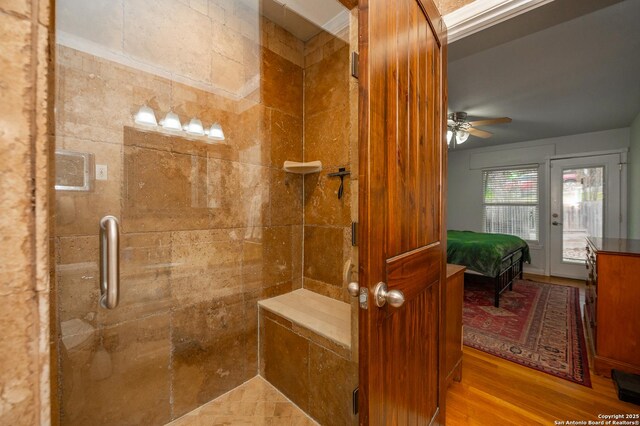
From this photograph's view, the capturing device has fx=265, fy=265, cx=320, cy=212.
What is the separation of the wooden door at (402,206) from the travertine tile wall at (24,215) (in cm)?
65

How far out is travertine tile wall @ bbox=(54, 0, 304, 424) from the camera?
4.42ft

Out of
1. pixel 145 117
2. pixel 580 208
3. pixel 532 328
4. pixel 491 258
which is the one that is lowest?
pixel 532 328

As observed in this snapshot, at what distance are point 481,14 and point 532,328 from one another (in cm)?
300

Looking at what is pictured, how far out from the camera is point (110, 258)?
99 centimetres

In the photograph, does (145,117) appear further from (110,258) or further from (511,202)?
(511,202)

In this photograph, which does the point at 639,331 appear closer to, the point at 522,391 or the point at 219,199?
the point at 522,391

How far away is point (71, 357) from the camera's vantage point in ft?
4.32

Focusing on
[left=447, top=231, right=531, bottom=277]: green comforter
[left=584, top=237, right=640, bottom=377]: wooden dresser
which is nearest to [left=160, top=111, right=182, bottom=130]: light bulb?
[left=584, top=237, right=640, bottom=377]: wooden dresser

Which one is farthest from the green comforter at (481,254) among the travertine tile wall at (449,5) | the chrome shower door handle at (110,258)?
the chrome shower door handle at (110,258)

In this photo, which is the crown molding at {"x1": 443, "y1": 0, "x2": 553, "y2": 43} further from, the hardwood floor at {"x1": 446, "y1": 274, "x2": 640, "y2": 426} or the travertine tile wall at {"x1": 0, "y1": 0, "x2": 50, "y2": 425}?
the hardwood floor at {"x1": 446, "y1": 274, "x2": 640, "y2": 426}

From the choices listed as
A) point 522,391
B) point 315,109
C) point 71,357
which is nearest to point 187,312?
point 71,357

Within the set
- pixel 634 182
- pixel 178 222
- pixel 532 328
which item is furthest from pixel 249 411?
pixel 634 182

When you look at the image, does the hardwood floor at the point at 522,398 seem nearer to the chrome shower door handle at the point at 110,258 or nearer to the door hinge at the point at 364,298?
the door hinge at the point at 364,298

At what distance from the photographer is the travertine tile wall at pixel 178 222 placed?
135 centimetres
